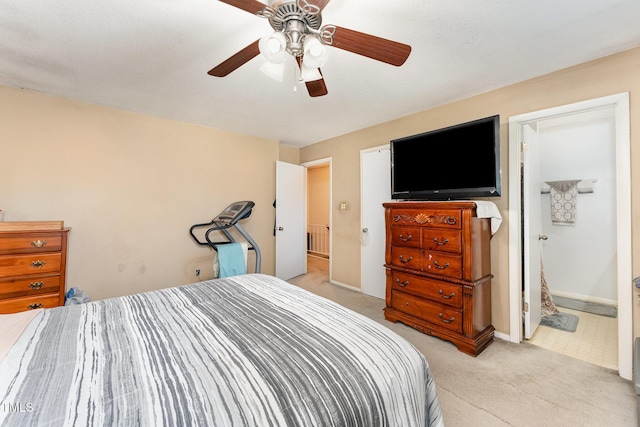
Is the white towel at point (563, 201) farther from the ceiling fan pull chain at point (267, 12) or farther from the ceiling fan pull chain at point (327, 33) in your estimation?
the ceiling fan pull chain at point (267, 12)

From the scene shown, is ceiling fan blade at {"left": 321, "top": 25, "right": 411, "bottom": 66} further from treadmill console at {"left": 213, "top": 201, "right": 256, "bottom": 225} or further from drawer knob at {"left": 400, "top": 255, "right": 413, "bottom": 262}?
treadmill console at {"left": 213, "top": 201, "right": 256, "bottom": 225}

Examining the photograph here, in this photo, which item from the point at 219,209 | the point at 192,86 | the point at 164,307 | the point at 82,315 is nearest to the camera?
the point at 82,315

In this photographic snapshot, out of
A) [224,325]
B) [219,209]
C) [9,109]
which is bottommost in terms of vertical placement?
[224,325]

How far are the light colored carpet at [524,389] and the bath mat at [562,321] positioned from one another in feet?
2.25

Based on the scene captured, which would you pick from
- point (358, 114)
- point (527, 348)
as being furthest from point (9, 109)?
point (527, 348)

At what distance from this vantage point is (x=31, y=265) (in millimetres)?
2123

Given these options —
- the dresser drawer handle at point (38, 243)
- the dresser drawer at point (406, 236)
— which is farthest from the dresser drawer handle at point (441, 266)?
the dresser drawer handle at point (38, 243)

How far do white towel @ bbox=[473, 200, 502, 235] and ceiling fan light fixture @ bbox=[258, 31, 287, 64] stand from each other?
1.97 m

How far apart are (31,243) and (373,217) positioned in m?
3.53

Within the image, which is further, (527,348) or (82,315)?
(527,348)

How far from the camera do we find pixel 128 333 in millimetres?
1117

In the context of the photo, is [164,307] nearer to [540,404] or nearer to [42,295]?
[42,295]

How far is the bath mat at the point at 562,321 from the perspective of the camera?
2.66 metres

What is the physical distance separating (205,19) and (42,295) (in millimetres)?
2615
